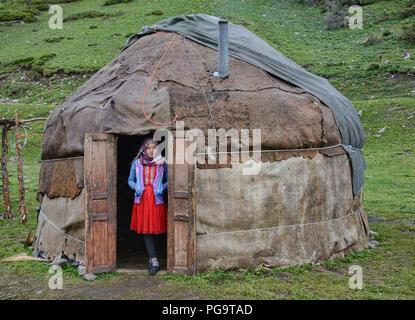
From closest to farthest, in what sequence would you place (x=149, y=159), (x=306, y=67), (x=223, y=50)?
1. (x=149, y=159)
2. (x=223, y=50)
3. (x=306, y=67)

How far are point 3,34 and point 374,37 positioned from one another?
26.3 meters

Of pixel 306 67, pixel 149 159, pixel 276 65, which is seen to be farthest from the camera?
pixel 306 67

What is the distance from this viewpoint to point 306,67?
73.0 ft

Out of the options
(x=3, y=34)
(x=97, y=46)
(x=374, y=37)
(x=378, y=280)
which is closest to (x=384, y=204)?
(x=378, y=280)

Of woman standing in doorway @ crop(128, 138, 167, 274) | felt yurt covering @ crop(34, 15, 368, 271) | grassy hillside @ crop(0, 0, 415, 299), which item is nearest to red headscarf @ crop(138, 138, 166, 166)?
woman standing in doorway @ crop(128, 138, 167, 274)

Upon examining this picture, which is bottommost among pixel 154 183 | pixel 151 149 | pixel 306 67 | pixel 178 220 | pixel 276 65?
pixel 178 220

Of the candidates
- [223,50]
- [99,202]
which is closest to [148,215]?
[99,202]

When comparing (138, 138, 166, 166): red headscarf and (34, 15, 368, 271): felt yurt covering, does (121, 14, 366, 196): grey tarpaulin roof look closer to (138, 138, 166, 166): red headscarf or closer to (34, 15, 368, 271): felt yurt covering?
(34, 15, 368, 271): felt yurt covering

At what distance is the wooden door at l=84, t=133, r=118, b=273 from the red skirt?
32 cm

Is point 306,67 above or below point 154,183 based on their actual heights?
above

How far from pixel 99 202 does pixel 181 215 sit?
42.1 inches

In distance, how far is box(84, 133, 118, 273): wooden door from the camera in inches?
224

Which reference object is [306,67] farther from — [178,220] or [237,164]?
[178,220]
